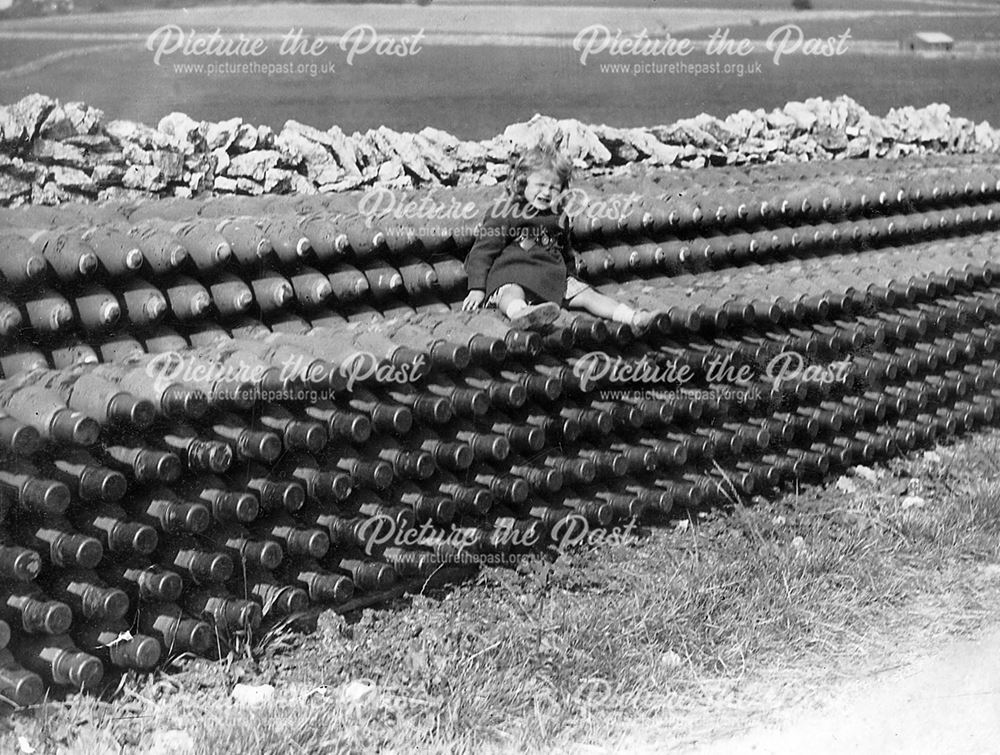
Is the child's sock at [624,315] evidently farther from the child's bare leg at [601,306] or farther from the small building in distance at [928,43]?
the small building in distance at [928,43]

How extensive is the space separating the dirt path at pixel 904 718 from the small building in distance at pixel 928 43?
6560 millimetres

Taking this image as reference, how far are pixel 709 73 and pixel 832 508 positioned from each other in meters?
3.84

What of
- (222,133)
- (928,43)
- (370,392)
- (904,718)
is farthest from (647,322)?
(928,43)

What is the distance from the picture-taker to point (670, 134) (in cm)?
762

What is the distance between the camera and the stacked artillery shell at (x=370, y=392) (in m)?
3.45

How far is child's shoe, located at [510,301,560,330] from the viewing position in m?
4.42

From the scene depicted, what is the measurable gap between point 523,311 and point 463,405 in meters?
0.51

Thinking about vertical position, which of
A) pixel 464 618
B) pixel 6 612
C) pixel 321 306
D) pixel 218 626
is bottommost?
pixel 464 618

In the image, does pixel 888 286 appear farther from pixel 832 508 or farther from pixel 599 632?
pixel 599 632

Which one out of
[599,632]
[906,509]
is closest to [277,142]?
[599,632]

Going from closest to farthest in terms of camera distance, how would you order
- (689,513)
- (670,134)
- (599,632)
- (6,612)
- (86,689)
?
(6,612), (86,689), (599,632), (689,513), (670,134)

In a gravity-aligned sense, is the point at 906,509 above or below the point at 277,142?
below

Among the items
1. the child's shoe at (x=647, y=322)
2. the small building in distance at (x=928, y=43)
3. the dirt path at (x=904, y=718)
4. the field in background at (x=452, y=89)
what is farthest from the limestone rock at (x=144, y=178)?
the small building in distance at (x=928, y=43)

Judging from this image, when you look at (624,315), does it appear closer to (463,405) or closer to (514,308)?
(514,308)
